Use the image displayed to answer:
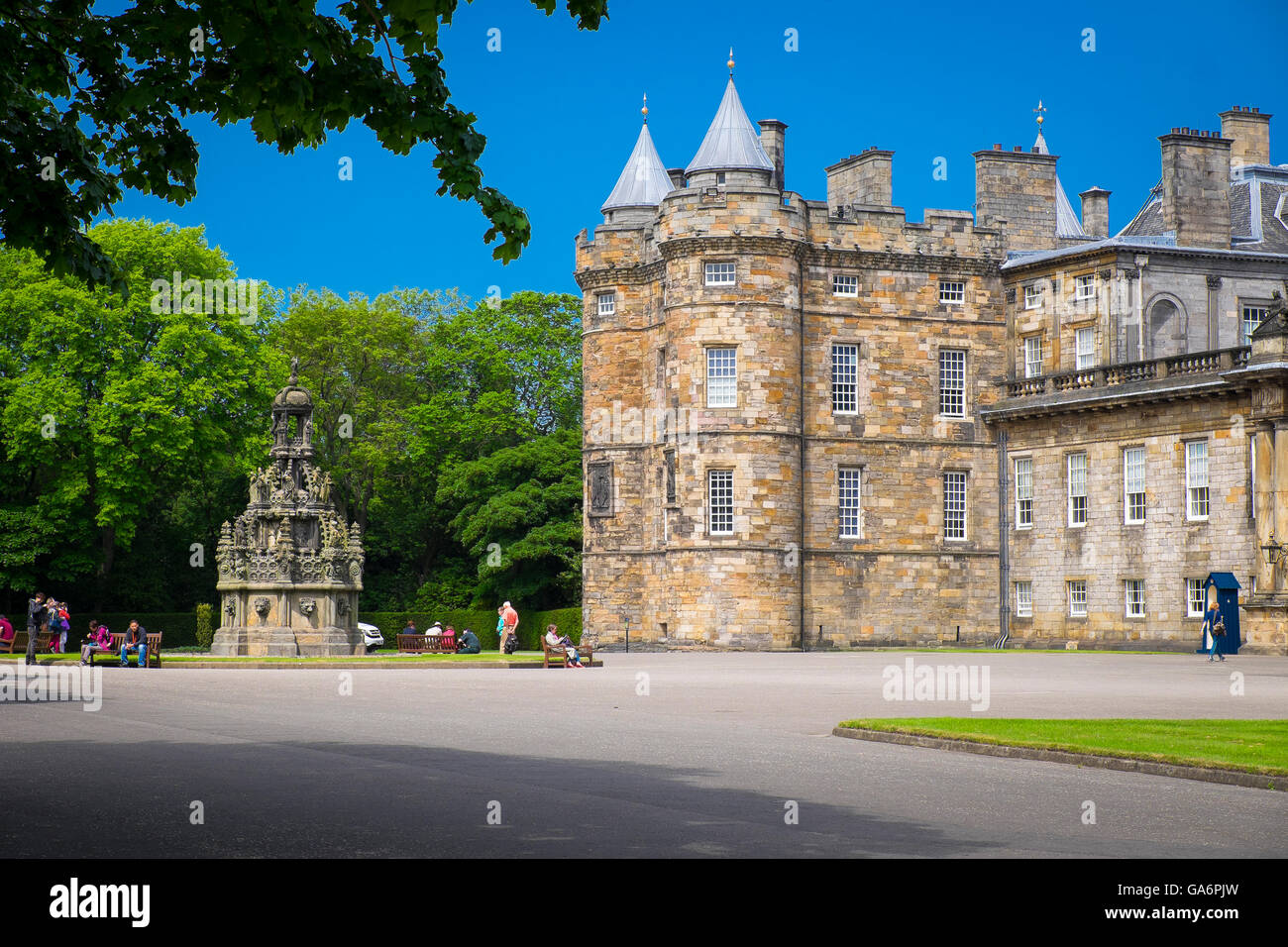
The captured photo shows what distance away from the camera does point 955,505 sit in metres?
58.6

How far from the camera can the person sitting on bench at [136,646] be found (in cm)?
3778

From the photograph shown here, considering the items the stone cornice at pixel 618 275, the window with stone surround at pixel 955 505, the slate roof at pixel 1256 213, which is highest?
the slate roof at pixel 1256 213

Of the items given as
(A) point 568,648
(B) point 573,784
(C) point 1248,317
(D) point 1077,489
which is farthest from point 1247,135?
(B) point 573,784

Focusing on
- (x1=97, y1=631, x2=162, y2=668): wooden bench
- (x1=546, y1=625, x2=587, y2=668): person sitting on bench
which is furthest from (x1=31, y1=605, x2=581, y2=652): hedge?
(x1=546, y1=625, x2=587, y2=668): person sitting on bench

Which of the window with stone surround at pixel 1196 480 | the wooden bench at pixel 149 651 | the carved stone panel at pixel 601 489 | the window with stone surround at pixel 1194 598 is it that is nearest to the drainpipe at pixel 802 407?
the carved stone panel at pixel 601 489

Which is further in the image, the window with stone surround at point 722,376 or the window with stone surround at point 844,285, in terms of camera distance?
the window with stone surround at point 844,285

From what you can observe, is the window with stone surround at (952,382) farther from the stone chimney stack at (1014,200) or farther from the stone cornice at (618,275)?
the stone cornice at (618,275)

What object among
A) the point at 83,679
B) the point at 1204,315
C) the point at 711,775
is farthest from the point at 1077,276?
the point at 711,775

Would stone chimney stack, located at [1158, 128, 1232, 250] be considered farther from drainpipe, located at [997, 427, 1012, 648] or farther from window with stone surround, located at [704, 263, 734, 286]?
window with stone surround, located at [704, 263, 734, 286]

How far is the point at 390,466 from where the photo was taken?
240ft

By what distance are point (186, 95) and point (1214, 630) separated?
1410 inches

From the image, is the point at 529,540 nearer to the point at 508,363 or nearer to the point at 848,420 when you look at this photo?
the point at 508,363

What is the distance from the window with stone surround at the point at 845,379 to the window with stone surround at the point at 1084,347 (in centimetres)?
722

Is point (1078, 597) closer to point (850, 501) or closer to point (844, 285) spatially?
point (850, 501)
